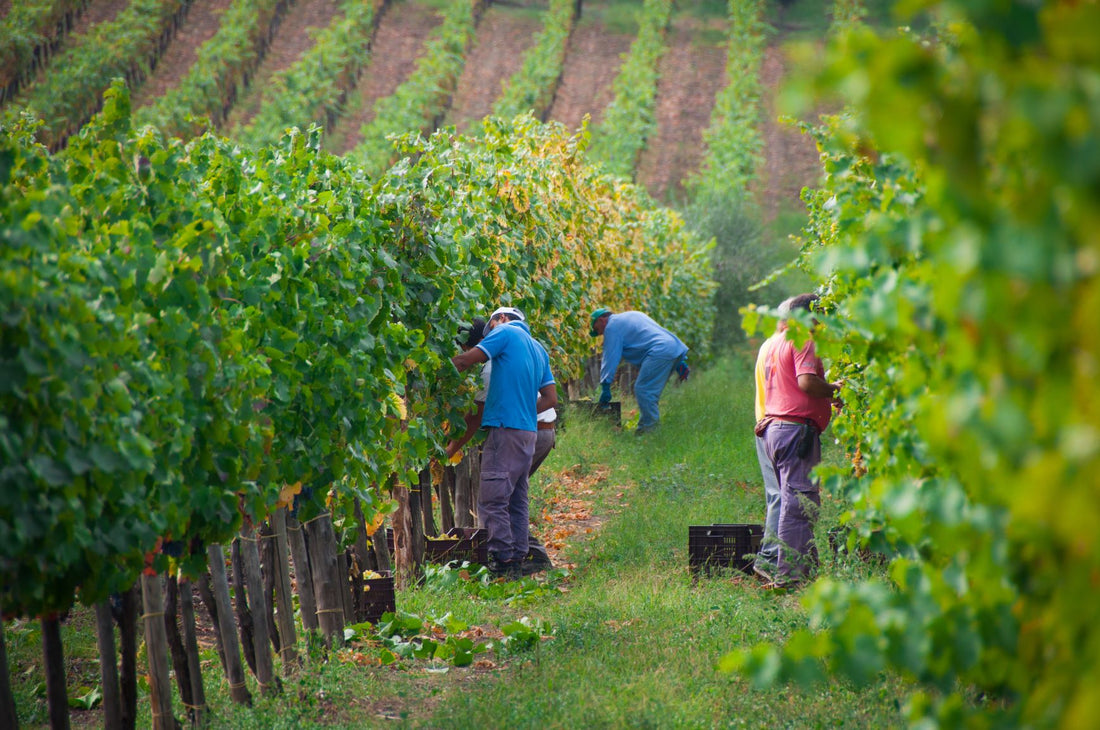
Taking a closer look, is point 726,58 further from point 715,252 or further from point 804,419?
point 804,419

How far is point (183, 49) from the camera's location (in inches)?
1670

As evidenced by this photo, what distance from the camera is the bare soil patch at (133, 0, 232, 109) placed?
38781 mm

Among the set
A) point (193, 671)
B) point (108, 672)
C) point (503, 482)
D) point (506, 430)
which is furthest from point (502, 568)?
point (108, 672)

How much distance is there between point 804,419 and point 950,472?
13.8 feet

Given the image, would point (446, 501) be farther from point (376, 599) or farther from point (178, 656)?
point (178, 656)

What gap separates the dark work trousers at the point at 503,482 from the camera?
7.79m

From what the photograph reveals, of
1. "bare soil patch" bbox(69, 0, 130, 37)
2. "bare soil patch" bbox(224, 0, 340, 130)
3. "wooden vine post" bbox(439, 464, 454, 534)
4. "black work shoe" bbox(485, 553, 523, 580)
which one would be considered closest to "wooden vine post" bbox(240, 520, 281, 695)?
"black work shoe" bbox(485, 553, 523, 580)

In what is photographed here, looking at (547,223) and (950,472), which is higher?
(547,223)

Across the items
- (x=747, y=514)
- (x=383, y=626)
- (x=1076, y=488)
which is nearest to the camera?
(x=1076, y=488)

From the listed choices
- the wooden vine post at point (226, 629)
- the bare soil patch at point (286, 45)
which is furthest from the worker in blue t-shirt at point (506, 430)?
the bare soil patch at point (286, 45)

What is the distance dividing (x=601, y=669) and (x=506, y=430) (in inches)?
116

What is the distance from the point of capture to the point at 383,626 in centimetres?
597

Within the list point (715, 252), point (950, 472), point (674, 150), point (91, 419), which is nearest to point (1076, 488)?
point (950, 472)

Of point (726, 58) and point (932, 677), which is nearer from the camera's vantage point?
point (932, 677)
